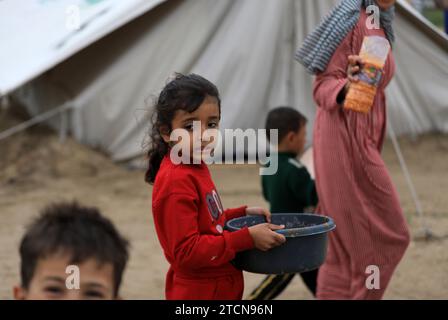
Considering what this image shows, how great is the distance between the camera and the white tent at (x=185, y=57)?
8164 millimetres

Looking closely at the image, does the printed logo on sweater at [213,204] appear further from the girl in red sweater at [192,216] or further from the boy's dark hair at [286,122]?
the boy's dark hair at [286,122]

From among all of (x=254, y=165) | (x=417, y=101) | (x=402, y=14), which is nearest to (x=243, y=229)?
(x=402, y=14)

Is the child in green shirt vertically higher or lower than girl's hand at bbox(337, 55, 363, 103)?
lower

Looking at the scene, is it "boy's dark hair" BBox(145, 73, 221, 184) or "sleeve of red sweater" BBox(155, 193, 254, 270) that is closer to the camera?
"sleeve of red sweater" BBox(155, 193, 254, 270)

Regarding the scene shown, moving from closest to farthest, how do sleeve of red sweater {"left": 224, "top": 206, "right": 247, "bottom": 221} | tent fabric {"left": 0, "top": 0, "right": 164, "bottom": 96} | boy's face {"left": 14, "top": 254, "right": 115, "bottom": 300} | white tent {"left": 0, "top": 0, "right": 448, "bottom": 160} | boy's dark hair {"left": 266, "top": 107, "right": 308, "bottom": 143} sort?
boy's face {"left": 14, "top": 254, "right": 115, "bottom": 300}, sleeve of red sweater {"left": 224, "top": 206, "right": 247, "bottom": 221}, boy's dark hair {"left": 266, "top": 107, "right": 308, "bottom": 143}, tent fabric {"left": 0, "top": 0, "right": 164, "bottom": 96}, white tent {"left": 0, "top": 0, "right": 448, "bottom": 160}

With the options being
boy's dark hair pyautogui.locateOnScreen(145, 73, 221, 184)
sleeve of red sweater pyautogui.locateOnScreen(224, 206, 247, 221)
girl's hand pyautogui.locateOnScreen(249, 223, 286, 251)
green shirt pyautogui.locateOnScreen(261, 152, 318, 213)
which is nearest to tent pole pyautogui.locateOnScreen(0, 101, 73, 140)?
green shirt pyautogui.locateOnScreen(261, 152, 318, 213)

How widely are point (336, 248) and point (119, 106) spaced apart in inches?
209

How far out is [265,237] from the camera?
8.36ft

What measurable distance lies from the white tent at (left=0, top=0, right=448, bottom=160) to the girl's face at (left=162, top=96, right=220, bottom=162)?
543cm

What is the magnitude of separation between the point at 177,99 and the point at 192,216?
1.21 ft

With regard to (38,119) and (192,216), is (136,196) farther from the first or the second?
(192,216)

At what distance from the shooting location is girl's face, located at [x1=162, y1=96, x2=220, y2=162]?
253 centimetres

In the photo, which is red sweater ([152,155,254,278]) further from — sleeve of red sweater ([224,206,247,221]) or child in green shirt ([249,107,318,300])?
child in green shirt ([249,107,318,300])

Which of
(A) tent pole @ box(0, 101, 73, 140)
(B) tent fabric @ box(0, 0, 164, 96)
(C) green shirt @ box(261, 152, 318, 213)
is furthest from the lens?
(A) tent pole @ box(0, 101, 73, 140)
